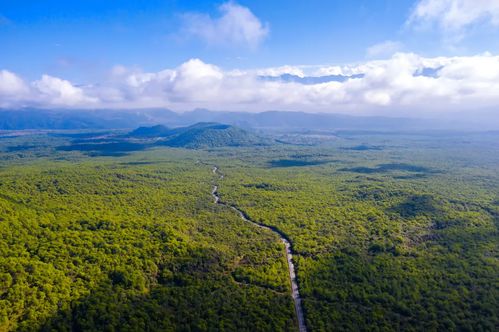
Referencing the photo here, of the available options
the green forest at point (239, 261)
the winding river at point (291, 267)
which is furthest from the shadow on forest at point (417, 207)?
the winding river at point (291, 267)

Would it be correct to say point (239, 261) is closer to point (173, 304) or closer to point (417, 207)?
point (173, 304)

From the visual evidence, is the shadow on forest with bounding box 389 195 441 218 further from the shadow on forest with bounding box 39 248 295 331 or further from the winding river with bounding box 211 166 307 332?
the shadow on forest with bounding box 39 248 295 331

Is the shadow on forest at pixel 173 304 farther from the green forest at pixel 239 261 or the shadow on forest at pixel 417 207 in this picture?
the shadow on forest at pixel 417 207

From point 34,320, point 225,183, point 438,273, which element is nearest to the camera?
point 34,320

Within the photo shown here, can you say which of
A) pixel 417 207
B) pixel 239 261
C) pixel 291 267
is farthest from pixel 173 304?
pixel 417 207

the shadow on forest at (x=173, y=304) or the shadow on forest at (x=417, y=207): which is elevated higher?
the shadow on forest at (x=417, y=207)

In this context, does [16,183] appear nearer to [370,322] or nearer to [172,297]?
[172,297]

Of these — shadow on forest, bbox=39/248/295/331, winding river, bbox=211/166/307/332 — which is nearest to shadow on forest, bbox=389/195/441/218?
winding river, bbox=211/166/307/332

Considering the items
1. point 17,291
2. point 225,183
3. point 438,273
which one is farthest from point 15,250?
point 225,183
